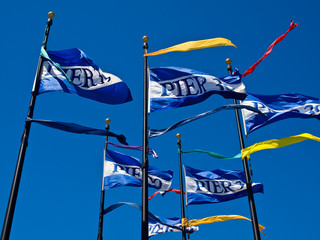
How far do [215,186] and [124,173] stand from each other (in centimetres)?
386

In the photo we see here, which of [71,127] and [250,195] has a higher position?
[71,127]

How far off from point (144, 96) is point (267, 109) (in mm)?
4819

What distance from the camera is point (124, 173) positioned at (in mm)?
13086

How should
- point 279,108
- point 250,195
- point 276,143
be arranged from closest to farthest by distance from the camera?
point 250,195, point 276,143, point 279,108

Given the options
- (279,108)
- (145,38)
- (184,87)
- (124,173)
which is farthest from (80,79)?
(279,108)

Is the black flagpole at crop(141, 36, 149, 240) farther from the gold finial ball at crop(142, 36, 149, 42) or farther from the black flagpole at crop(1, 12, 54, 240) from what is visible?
the black flagpole at crop(1, 12, 54, 240)

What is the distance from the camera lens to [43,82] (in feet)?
32.1

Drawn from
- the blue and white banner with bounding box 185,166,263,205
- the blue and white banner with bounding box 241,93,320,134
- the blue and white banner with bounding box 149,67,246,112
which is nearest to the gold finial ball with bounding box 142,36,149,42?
the blue and white banner with bounding box 149,67,246,112

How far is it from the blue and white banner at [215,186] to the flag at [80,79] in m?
4.74

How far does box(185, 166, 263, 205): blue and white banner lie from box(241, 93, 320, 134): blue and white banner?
2.90 m

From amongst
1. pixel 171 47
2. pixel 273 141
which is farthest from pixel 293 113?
Answer: pixel 171 47

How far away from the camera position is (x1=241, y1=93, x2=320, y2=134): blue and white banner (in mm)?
12398

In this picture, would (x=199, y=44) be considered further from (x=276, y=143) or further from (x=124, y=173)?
(x=124, y=173)

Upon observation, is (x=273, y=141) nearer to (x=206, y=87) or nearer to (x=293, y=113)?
(x=293, y=113)
